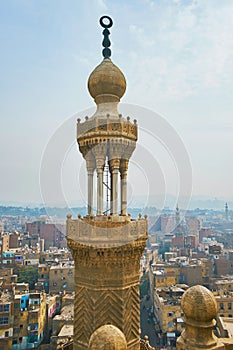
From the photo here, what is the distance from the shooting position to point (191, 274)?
41.9m

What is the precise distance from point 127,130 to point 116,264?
3.01 meters

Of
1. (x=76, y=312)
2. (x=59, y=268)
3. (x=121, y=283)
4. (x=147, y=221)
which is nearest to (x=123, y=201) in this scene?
(x=147, y=221)

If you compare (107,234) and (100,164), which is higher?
(100,164)

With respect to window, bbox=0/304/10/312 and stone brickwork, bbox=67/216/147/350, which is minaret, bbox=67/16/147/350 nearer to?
stone brickwork, bbox=67/216/147/350

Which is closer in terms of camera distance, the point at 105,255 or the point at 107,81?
the point at 105,255

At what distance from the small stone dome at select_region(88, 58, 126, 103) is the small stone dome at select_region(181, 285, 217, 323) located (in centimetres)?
551

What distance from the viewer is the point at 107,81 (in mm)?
7461

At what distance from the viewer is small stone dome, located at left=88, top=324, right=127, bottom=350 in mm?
2781

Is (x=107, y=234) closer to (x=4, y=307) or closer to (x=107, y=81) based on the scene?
(x=107, y=81)

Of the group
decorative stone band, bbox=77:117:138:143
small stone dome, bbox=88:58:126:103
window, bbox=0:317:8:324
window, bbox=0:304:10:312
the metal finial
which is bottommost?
window, bbox=0:317:8:324

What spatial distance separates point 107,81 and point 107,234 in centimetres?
361

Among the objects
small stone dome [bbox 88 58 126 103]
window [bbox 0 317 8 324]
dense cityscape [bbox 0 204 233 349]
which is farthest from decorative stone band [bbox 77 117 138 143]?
window [bbox 0 317 8 324]

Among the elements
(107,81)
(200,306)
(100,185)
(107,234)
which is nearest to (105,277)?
(107,234)

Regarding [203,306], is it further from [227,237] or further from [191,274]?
[227,237]
